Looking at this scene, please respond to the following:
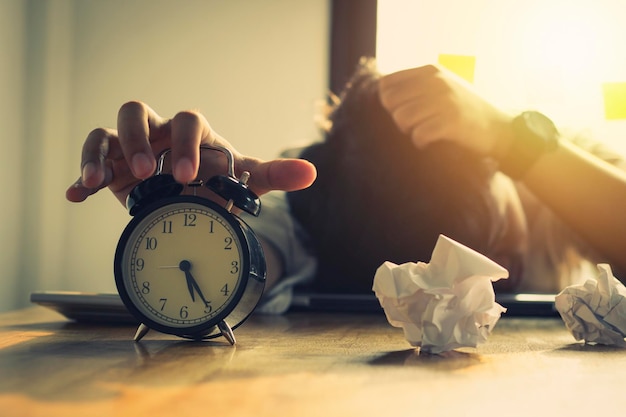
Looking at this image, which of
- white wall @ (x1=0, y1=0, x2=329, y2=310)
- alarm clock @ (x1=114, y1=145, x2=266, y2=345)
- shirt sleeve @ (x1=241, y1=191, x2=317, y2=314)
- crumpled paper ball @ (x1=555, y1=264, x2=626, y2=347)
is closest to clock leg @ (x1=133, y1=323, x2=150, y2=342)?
alarm clock @ (x1=114, y1=145, x2=266, y2=345)

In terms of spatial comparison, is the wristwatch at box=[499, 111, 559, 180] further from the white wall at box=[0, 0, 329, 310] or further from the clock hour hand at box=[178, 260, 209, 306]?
the clock hour hand at box=[178, 260, 209, 306]

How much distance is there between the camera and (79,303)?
106cm

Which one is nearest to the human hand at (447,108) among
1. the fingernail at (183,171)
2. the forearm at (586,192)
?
the forearm at (586,192)

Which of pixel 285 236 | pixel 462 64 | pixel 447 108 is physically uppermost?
pixel 462 64

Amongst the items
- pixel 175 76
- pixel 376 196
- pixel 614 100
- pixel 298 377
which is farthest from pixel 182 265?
pixel 614 100

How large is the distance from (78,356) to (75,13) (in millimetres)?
1801

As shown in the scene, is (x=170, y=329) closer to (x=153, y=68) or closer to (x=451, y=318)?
(x=451, y=318)

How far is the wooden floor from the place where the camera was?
1.59 feet

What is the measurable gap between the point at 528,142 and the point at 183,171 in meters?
Result: 1.08

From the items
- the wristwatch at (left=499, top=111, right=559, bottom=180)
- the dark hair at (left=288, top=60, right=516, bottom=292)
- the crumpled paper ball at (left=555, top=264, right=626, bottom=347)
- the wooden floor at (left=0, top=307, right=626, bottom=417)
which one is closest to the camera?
the wooden floor at (left=0, top=307, right=626, bottom=417)

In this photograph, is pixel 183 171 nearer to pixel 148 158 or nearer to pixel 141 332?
pixel 148 158

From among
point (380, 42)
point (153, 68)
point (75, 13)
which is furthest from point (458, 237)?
point (75, 13)

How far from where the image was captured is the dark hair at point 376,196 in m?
1.80

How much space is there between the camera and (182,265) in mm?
822
